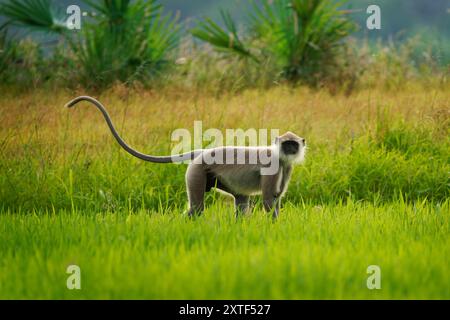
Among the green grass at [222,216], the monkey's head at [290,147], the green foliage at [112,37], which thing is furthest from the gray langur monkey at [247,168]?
the green foliage at [112,37]

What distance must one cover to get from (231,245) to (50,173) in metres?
2.71

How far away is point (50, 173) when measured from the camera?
6.33m

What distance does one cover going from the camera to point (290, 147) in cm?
492

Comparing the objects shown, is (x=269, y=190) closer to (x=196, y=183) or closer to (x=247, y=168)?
(x=247, y=168)

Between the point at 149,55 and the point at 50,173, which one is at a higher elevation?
the point at 149,55

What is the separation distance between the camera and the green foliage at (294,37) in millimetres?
12453

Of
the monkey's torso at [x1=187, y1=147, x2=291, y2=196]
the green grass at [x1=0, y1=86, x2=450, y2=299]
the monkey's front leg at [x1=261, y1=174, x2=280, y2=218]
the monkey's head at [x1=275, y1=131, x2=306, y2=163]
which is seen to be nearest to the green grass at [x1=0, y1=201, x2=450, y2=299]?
the green grass at [x1=0, y1=86, x2=450, y2=299]

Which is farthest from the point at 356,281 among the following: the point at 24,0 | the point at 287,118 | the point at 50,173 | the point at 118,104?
the point at 24,0

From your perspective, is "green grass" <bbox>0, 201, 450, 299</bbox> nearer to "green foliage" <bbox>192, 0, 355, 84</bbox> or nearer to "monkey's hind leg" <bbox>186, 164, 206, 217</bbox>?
"monkey's hind leg" <bbox>186, 164, 206, 217</bbox>

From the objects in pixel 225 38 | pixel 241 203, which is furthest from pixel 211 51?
pixel 241 203

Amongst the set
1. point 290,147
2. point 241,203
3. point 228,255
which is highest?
point 290,147

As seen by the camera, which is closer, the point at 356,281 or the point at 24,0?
the point at 356,281
